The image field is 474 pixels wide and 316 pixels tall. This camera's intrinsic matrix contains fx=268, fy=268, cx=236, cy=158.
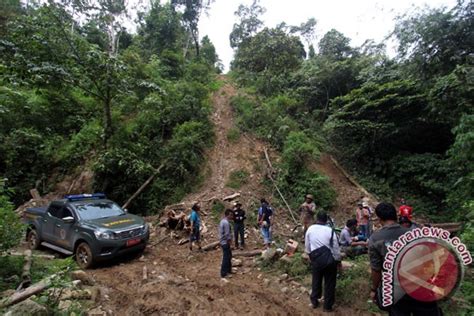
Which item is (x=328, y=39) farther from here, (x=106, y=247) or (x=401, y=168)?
(x=106, y=247)

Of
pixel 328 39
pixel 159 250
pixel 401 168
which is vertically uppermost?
pixel 328 39

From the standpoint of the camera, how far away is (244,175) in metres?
12.2

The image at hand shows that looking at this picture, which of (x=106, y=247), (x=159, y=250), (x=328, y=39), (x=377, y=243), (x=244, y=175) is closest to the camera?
(x=377, y=243)

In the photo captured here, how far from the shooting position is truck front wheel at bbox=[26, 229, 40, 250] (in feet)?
26.7

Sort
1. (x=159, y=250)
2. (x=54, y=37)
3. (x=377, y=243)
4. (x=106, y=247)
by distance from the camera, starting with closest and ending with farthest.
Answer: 1. (x=377, y=243)
2. (x=106, y=247)
3. (x=159, y=250)
4. (x=54, y=37)

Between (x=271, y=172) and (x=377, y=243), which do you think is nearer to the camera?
(x=377, y=243)

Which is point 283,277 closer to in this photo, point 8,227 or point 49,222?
point 8,227

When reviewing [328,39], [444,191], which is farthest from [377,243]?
[328,39]

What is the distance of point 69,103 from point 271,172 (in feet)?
40.5

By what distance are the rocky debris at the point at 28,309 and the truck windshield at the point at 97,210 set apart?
4.04 metres

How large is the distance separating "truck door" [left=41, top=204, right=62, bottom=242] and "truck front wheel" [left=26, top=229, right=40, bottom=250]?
35cm

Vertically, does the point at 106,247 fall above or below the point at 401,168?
below

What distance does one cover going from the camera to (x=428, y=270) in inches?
87.7

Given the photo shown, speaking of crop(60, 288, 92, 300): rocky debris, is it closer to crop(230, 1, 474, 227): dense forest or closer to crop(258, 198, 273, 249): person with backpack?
crop(258, 198, 273, 249): person with backpack
